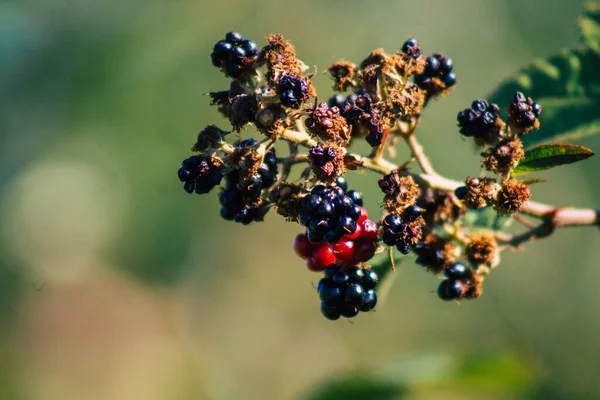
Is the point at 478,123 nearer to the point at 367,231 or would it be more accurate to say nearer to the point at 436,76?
the point at 436,76

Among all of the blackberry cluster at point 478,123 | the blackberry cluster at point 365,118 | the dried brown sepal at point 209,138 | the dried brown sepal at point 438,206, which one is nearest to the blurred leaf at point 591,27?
the blackberry cluster at point 478,123

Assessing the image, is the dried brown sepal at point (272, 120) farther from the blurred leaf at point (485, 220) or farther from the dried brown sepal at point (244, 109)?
the blurred leaf at point (485, 220)

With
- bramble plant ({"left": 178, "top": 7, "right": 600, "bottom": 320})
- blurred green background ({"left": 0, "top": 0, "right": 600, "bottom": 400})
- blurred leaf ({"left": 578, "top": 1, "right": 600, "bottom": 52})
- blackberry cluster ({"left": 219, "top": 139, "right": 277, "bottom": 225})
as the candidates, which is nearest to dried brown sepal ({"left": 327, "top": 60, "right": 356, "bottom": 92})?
bramble plant ({"left": 178, "top": 7, "right": 600, "bottom": 320})

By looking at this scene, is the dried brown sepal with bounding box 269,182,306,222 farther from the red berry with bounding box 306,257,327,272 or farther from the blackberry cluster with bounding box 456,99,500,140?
the blackberry cluster with bounding box 456,99,500,140

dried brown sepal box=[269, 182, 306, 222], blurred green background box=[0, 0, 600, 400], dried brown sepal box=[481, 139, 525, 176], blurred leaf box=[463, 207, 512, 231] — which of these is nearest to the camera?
dried brown sepal box=[269, 182, 306, 222]

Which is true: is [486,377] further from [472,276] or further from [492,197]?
[492,197]

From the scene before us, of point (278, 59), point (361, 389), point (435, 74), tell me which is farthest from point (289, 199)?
point (361, 389)
